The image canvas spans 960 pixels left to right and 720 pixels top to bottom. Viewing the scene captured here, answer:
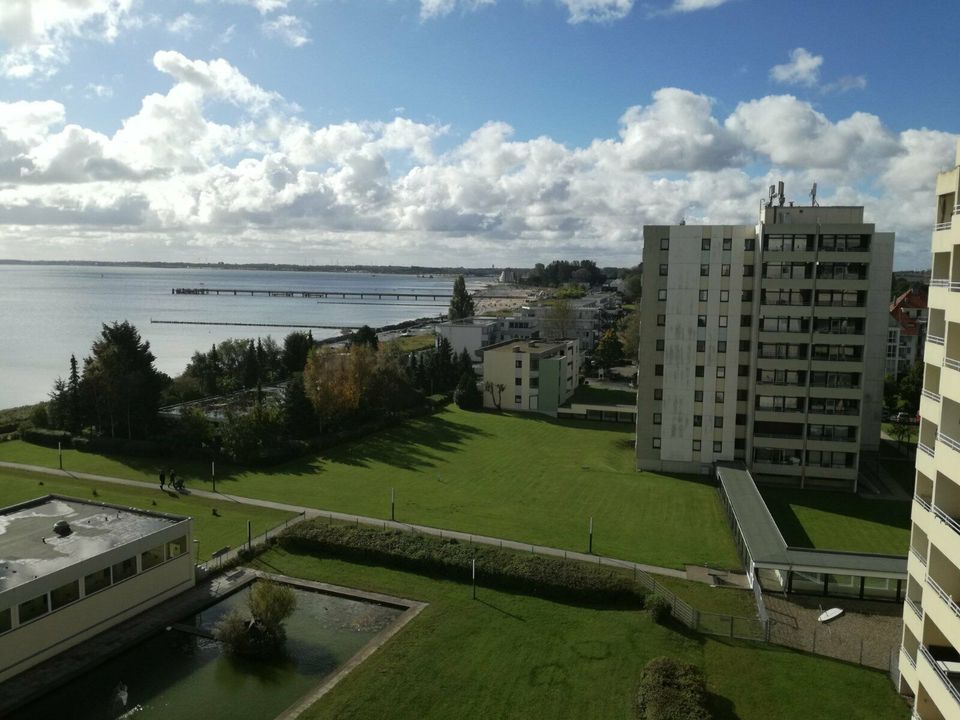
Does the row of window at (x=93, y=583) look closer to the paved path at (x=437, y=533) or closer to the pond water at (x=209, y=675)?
the pond water at (x=209, y=675)

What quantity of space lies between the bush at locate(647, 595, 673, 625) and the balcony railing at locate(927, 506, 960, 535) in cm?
1085

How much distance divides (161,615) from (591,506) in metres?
21.8

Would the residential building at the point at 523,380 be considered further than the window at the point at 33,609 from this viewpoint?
Yes

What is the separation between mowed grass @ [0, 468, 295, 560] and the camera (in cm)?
3300

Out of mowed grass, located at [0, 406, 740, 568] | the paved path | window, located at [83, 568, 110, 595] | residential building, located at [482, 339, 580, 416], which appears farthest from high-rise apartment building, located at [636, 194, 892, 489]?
window, located at [83, 568, 110, 595]

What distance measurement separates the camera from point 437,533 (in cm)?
3294

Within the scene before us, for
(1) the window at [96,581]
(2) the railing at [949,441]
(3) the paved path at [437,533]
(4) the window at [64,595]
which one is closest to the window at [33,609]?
(4) the window at [64,595]

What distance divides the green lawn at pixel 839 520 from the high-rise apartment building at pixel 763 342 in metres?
2.61

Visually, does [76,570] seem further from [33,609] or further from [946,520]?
[946,520]

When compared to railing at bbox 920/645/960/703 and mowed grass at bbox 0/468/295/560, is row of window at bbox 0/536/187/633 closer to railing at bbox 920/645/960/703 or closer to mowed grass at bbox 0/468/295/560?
mowed grass at bbox 0/468/295/560

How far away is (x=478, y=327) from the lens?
89438 mm

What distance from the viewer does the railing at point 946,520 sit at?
49.1 feet

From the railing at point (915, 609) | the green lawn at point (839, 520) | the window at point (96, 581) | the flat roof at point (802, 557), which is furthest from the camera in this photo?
the green lawn at point (839, 520)

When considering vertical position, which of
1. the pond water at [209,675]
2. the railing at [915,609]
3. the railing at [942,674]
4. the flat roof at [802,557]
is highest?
the railing at [942,674]
